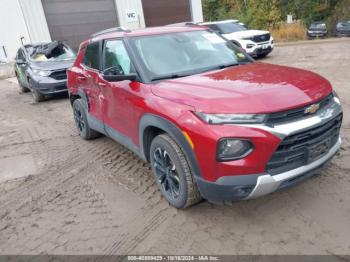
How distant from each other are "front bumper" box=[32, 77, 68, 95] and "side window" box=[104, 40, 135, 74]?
17.8ft

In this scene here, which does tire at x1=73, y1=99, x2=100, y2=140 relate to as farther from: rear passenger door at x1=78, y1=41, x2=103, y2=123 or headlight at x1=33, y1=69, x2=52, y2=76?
headlight at x1=33, y1=69, x2=52, y2=76

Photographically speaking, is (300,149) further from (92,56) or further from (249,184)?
(92,56)

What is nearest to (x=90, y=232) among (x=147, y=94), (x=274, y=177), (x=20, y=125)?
(x=147, y=94)

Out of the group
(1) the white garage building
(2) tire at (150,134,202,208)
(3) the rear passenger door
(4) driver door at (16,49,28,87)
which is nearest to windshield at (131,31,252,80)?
(2) tire at (150,134,202,208)

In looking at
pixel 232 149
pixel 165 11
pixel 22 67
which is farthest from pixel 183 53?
pixel 165 11

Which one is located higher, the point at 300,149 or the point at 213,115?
the point at 213,115

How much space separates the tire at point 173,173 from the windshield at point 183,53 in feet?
2.52

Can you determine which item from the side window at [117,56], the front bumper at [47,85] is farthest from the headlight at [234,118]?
the front bumper at [47,85]

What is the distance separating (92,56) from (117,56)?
3.15 ft

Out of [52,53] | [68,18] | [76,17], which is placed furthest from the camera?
[76,17]

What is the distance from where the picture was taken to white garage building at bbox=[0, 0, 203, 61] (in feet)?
51.5

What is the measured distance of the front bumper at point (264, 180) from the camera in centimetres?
259

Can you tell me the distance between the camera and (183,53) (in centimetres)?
382

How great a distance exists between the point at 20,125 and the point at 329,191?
21.3 feet
